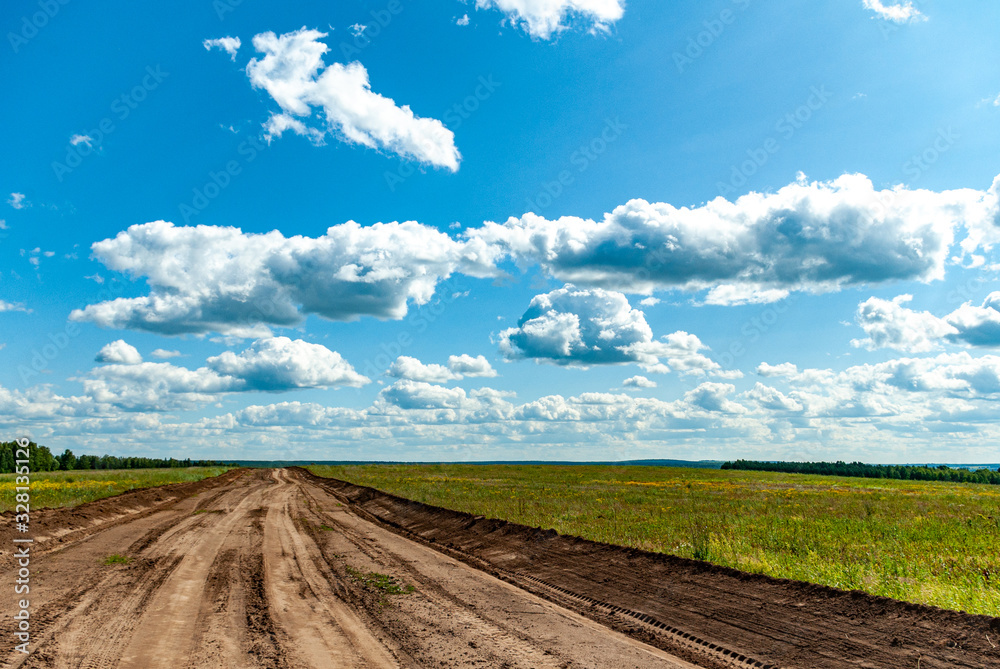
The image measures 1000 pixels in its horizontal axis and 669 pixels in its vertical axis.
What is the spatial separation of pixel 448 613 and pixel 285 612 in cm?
262

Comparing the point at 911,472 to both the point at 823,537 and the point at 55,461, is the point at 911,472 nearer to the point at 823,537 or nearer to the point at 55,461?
the point at 823,537

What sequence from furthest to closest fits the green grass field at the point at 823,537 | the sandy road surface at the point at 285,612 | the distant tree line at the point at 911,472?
the distant tree line at the point at 911,472 < the green grass field at the point at 823,537 < the sandy road surface at the point at 285,612

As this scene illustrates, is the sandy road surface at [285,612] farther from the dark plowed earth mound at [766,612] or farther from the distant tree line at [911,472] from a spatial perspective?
the distant tree line at [911,472]

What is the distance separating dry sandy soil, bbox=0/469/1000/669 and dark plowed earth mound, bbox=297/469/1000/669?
0.11ft

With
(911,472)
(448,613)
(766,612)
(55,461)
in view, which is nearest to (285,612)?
(448,613)

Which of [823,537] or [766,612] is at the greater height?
[766,612]

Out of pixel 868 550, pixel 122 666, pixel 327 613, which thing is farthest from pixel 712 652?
pixel 868 550

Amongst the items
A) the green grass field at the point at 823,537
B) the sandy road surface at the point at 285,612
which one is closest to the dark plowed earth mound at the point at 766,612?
the green grass field at the point at 823,537

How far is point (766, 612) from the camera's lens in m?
8.67

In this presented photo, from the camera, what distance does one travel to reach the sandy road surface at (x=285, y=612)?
688 centimetres

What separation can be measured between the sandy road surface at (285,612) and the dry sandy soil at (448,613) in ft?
0.13

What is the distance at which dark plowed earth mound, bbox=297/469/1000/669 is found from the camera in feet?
22.7

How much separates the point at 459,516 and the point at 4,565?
44.5 ft

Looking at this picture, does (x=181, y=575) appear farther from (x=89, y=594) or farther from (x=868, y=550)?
(x=868, y=550)
